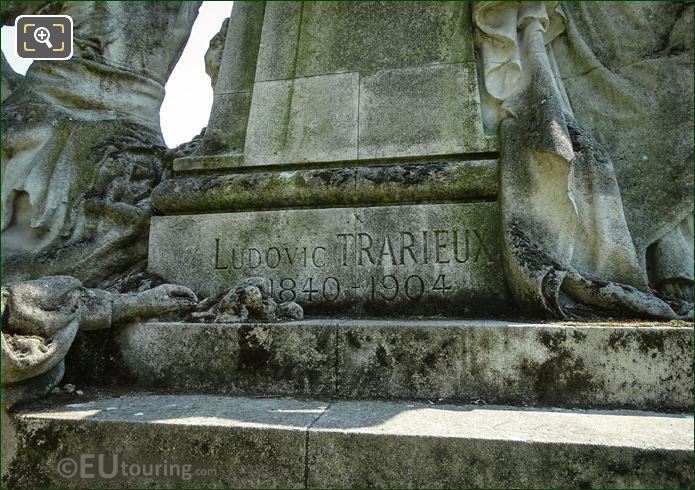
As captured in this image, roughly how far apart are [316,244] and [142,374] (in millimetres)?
1321

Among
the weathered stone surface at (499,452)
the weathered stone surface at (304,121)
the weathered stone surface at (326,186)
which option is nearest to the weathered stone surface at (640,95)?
the weathered stone surface at (326,186)

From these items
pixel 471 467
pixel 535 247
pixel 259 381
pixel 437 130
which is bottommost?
pixel 471 467

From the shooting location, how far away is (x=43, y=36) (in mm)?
4363

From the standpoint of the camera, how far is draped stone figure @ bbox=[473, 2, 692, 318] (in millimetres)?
3070

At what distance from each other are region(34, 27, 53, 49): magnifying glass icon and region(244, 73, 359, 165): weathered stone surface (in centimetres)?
184

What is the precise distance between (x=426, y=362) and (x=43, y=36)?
162 inches

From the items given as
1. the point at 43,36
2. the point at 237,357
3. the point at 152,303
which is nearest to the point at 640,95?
the point at 237,357

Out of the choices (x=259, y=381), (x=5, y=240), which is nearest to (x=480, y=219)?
(x=259, y=381)

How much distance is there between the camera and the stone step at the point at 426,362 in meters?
2.45

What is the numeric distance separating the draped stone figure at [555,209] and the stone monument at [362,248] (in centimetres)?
2

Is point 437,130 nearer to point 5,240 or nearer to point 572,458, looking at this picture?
point 572,458

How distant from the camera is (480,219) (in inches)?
133

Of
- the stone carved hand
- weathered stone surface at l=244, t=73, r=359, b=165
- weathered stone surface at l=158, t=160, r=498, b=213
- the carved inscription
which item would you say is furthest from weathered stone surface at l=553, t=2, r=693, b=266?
the stone carved hand

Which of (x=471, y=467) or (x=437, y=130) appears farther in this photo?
(x=437, y=130)
